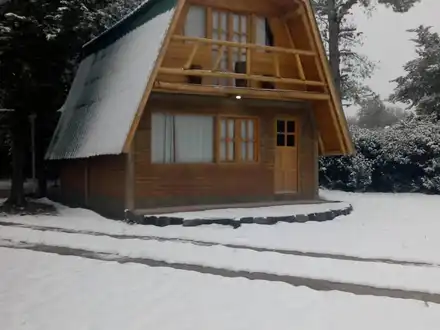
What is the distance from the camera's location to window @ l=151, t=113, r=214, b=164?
45.0ft

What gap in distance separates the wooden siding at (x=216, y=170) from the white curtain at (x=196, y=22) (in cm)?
171

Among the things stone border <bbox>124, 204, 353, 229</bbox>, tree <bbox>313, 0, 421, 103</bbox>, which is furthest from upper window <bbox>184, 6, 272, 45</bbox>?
tree <bbox>313, 0, 421, 103</bbox>

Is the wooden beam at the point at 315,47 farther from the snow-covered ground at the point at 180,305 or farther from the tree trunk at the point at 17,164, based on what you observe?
the snow-covered ground at the point at 180,305

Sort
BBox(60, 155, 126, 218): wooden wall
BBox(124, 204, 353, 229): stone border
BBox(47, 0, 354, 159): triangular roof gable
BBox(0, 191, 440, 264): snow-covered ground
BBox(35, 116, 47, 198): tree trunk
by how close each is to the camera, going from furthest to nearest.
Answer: BBox(35, 116, 47, 198): tree trunk → BBox(60, 155, 126, 218): wooden wall → BBox(47, 0, 354, 159): triangular roof gable → BBox(124, 204, 353, 229): stone border → BBox(0, 191, 440, 264): snow-covered ground

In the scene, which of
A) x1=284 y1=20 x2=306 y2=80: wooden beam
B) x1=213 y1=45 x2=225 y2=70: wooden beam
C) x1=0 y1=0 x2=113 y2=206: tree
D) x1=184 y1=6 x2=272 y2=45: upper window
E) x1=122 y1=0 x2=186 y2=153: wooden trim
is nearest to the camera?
x1=122 y1=0 x2=186 y2=153: wooden trim

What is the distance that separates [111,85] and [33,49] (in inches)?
110

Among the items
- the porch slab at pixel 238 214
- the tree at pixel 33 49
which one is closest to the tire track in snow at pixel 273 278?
the porch slab at pixel 238 214

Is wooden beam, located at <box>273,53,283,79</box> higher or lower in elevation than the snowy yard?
higher

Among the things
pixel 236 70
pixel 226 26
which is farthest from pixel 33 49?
pixel 236 70

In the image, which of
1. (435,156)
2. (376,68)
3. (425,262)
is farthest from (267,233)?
(376,68)

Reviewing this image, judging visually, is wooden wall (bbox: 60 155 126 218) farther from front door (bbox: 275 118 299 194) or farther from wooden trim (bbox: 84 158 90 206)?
front door (bbox: 275 118 299 194)

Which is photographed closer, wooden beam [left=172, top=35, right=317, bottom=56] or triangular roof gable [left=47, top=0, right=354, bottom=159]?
triangular roof gable [left=47, top=0, right=354, bottom=159]

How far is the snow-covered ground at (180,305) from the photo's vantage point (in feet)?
17.2

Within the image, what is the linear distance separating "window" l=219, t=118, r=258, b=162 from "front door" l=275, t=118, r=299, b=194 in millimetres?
803
